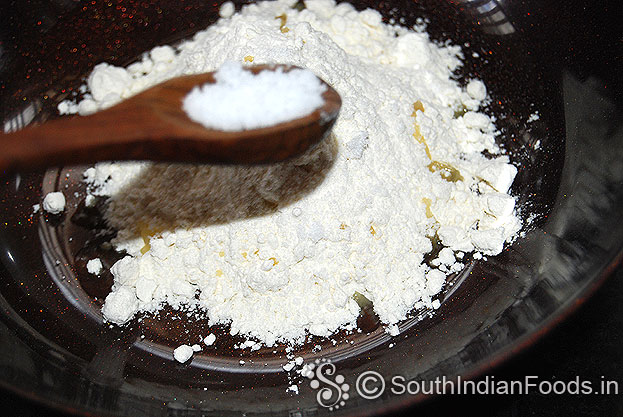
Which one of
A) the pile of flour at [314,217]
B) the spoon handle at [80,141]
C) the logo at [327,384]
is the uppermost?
the spoon handle at [80,141]

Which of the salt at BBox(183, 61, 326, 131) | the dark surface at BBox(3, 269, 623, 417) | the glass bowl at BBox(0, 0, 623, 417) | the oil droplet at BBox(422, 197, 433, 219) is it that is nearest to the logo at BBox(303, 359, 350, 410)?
the glass bowl at BBox(0, 0, 623, 417)

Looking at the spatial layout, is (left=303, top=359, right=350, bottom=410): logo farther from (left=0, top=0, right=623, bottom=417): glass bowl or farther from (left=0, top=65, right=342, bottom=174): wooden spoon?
(left=0, top=65, right=342, bottom=174): wooden spoon

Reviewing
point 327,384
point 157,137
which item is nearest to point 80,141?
point 157,137

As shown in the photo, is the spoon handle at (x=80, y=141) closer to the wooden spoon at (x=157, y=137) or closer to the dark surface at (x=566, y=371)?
the wooden spoon at (x=157, y=137)

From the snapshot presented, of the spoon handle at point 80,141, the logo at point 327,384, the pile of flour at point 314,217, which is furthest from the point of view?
the pile of flour at point 314,217

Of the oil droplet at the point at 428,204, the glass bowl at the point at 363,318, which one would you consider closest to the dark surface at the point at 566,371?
the glass bowl at the point at 363,318

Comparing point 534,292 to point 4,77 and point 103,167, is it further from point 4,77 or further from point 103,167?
point 4,77
